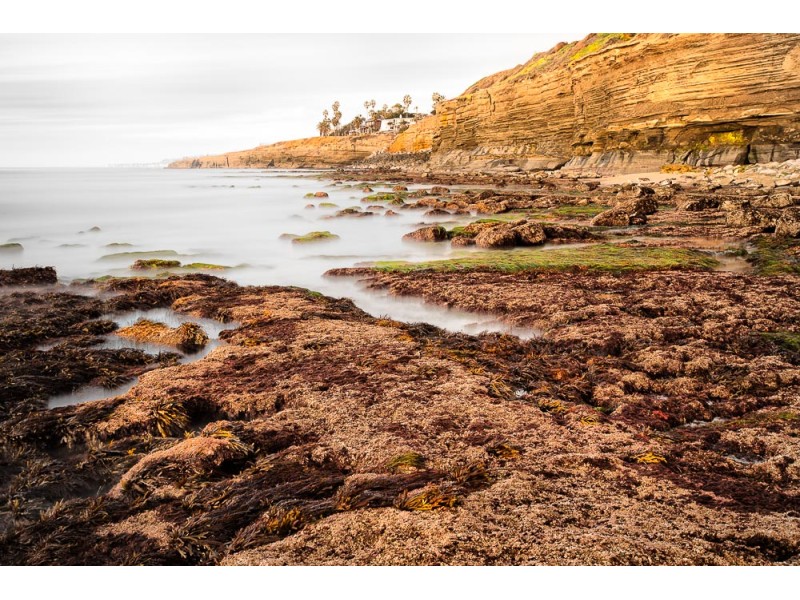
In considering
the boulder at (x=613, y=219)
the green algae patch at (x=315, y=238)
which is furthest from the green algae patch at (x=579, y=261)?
the green algae patch at (x=315, y=238)

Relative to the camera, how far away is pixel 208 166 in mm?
180000

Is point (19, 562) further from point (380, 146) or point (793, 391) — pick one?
point (380, 146)

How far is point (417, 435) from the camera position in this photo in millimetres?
3258

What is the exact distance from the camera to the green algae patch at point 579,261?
8633 mm

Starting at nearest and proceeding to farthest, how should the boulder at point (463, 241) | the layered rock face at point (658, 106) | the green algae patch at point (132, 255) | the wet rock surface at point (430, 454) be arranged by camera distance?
the wet rock surface at point (430, 454), the green algae patch at point (132, 255), the boulder at point (463, 241), the layered rock face at point (658, 106)

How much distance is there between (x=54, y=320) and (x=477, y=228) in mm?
9471

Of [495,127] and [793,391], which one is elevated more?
[495,127]

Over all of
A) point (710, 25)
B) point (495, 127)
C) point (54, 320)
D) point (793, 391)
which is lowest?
point (793, 391)

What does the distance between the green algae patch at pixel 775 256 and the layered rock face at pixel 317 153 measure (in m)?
95.2

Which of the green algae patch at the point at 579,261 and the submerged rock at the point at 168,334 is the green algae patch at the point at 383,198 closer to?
the green algae patch at the point at 579,261

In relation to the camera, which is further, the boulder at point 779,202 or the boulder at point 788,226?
the boulder at point 779,202

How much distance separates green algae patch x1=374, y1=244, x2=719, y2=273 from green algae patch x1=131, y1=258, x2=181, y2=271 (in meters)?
4.44

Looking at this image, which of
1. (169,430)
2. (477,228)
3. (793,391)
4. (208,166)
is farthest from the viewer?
(208,166)

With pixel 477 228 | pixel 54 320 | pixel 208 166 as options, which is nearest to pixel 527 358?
pixel 54 320
